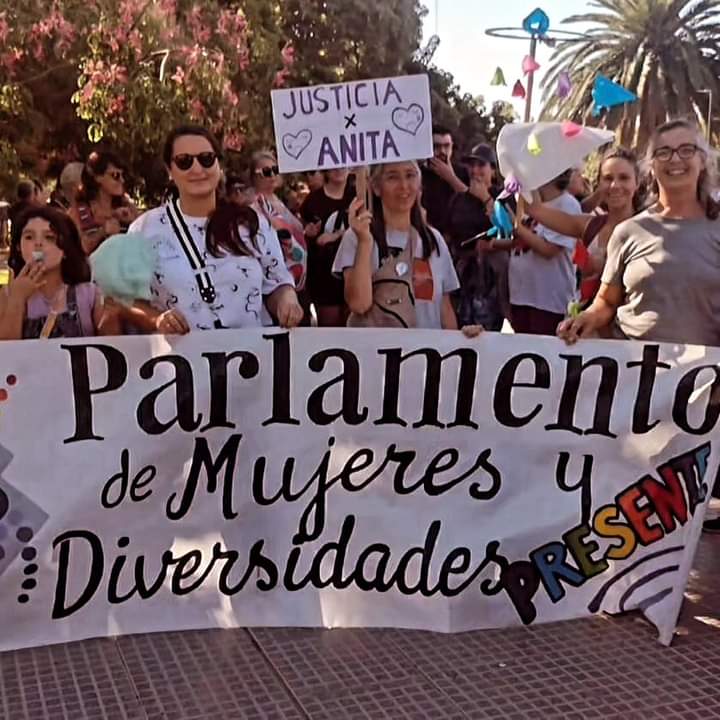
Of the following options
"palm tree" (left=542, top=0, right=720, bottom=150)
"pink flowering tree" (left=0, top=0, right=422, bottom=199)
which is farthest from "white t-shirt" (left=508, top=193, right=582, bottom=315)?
"palm tree" (left=542, top=0, right=720, bottom=150)

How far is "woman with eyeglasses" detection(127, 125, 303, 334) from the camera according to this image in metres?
3.61

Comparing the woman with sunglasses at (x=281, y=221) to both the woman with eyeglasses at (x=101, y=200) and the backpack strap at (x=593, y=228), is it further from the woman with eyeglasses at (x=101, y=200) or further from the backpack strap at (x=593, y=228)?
the backpack strap at (x=593, y=228)

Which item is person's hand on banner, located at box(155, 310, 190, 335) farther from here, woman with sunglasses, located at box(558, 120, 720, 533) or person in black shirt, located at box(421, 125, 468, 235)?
person in black shirt, located at box(421, 125, 468, 235)

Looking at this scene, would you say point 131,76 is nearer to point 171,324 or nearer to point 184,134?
point 184,134

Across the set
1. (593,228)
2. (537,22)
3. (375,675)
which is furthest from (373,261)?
(537,22)

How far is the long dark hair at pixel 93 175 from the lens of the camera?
5.76 meters

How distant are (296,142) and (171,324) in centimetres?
93

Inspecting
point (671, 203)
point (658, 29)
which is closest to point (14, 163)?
point (671, 203)

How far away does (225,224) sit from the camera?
12.1 ft

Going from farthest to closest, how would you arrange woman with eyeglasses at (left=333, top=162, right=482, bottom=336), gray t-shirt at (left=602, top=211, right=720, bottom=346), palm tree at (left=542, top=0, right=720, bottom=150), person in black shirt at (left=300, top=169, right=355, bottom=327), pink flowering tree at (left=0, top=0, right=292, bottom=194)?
palm tree at (left=542, top=0, right=720, bottom=150), pink flowering tree at (left=0, top=0, right=292, bottom=194), person in black shirt at (left=300, top=169, right=355, bottom=327), woman with eyeglasses at (left=333, top=162, right=482, bottom=336), gray t-shirt at (left=602, top=211, right=720, bottom=346)

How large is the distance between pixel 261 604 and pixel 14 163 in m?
6.64

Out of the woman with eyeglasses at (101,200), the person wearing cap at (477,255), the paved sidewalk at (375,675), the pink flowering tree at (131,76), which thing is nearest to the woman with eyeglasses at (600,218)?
the person wearing cap at (477,255)

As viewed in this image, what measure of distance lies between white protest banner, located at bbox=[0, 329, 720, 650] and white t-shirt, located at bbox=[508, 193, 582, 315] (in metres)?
1.85

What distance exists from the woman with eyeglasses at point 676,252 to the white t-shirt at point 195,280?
3.76 feet
